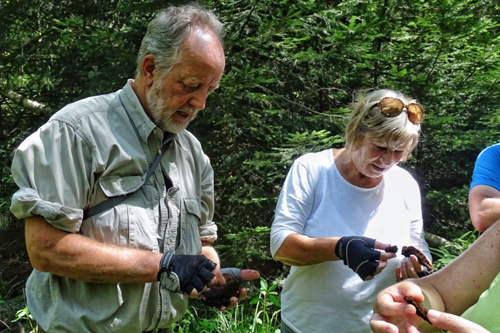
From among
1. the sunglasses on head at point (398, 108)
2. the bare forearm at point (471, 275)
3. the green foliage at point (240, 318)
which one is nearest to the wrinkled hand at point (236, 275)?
the bare forearm at point (471, 275)

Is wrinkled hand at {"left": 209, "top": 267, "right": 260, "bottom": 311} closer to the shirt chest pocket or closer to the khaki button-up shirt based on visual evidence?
the khaki button-up shirt

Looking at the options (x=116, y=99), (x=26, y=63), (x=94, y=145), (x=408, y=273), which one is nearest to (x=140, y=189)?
(x=94, y=145)

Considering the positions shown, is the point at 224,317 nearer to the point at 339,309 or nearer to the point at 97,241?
the point at 339,309

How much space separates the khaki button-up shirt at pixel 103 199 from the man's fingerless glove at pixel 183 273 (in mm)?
170

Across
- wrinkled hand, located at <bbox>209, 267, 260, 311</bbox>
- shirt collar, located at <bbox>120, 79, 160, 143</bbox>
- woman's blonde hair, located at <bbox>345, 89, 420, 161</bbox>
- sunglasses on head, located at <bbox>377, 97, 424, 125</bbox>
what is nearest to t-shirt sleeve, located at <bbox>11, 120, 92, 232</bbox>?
shirt collar, located at <bbox>120, 79, 160, 143</bbox>

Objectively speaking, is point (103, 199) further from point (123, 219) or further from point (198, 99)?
point (198, 99)

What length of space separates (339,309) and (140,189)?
3.87 ft

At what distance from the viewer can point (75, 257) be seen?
1593 millimetres

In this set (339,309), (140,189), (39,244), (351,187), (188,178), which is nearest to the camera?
(39,244)

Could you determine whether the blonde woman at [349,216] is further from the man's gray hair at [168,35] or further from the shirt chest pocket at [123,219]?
the man's gray hair at [168,35]

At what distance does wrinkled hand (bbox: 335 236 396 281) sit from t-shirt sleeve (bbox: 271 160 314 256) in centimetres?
31

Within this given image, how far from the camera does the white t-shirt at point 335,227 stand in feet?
7.46

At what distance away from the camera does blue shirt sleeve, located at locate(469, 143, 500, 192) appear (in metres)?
2.40

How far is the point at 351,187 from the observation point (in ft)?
8.00
